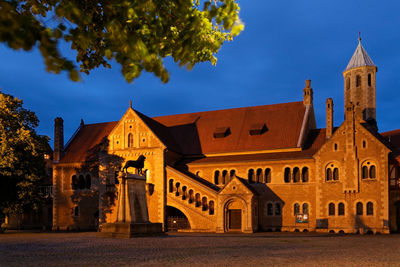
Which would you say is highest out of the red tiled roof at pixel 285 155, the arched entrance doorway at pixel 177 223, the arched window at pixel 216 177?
the red tiled roof at pixel 285 155

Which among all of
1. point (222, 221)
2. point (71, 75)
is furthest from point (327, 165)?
point (71, 75)

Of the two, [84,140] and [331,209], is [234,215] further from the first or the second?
[84,140]

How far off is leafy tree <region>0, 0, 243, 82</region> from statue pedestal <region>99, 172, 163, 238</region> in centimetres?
2173

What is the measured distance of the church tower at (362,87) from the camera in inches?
2126

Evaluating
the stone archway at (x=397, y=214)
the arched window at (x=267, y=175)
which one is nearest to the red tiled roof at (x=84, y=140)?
the arched window at (x=267, y=175)

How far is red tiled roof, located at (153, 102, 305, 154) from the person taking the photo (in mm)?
44812

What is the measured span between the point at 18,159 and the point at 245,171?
2291cm

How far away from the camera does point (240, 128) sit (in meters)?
47.9

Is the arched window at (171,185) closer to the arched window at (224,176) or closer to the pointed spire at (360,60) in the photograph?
the arched window at (224,176)

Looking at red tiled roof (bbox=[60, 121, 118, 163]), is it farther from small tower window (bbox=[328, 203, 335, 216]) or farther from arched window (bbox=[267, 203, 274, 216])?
small tower window (bbox=[328, 203, 335, 216])

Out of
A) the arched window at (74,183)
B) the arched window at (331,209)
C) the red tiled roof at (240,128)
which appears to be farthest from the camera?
the arched window at (74,183)

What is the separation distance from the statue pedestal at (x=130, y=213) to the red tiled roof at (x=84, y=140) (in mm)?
19929

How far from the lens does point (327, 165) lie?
39.6 metres

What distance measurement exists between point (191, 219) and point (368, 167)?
18061mm
